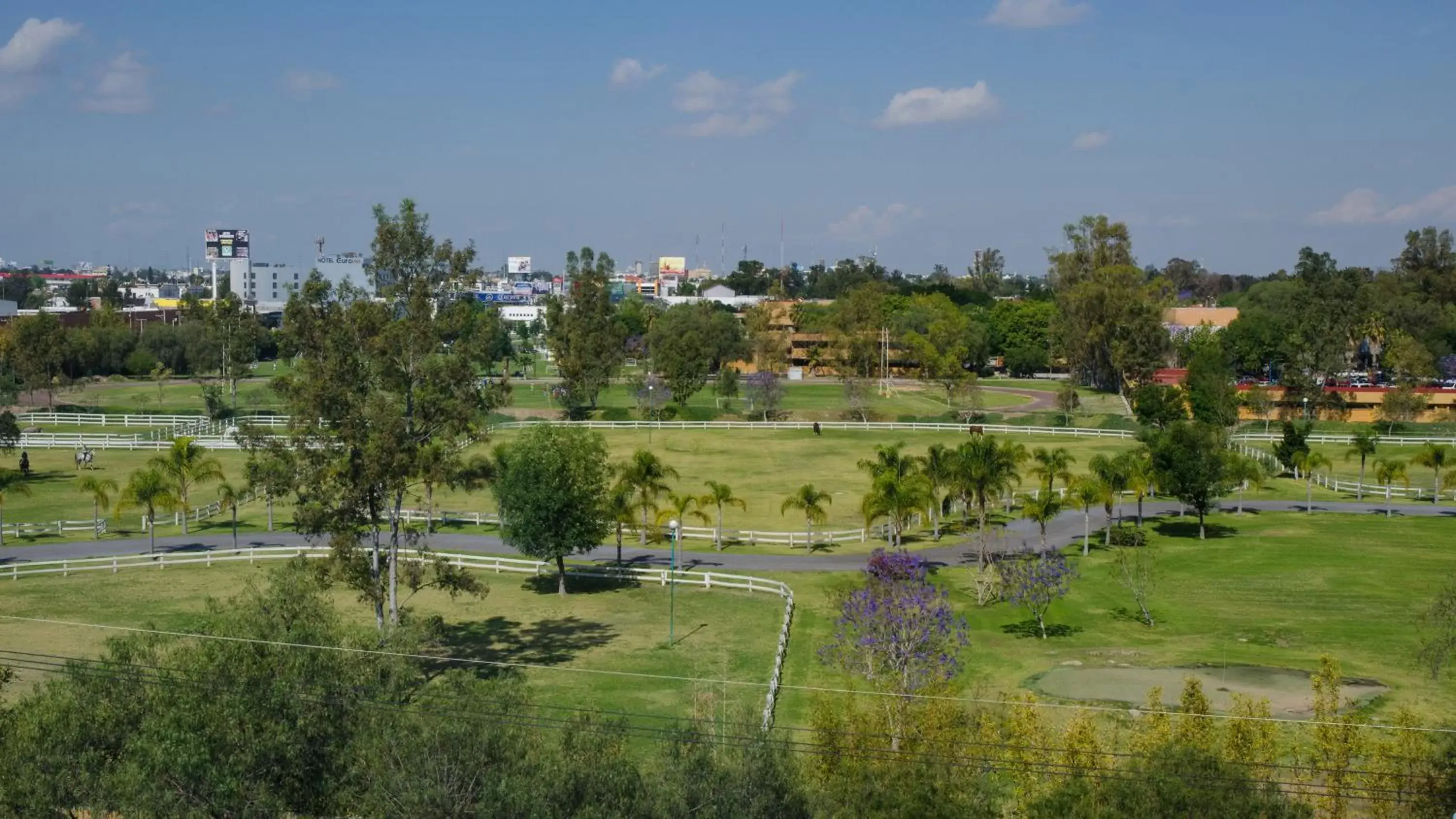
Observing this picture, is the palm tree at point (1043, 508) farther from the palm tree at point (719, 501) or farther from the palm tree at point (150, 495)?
the palm tree at point (150, 495)

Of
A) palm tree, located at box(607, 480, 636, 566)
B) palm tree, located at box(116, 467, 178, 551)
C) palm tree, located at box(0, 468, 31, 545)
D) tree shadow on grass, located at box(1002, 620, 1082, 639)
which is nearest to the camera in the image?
tree shadow on grass, located at box(1002, 620, 1082, 639)

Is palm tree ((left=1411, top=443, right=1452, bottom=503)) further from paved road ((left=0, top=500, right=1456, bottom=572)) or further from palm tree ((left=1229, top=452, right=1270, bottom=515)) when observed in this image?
palm tree ((left=1229, top=452, right=1270, bottom=515))

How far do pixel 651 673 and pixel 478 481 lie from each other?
6.02 metres

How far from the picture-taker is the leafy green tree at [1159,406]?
7438 cm

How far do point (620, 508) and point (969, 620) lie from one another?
11961 mm

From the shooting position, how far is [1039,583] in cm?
3356

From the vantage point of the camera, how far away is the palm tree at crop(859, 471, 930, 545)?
42031 mm

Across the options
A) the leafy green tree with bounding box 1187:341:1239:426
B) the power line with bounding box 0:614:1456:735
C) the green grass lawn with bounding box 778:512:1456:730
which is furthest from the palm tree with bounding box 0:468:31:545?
the leafy green tree with bounding box 1187:341:1239:426

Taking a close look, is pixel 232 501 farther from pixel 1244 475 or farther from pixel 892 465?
pixel 1244 475

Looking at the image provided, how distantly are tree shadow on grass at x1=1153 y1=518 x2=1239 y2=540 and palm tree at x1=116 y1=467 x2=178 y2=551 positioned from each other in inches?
1419

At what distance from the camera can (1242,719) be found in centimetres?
1883

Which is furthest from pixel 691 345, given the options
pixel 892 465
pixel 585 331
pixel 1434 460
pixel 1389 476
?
pixel 1434 460

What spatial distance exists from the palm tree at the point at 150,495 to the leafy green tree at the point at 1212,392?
48.4m

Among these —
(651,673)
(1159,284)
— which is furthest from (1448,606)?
(1159,284)
